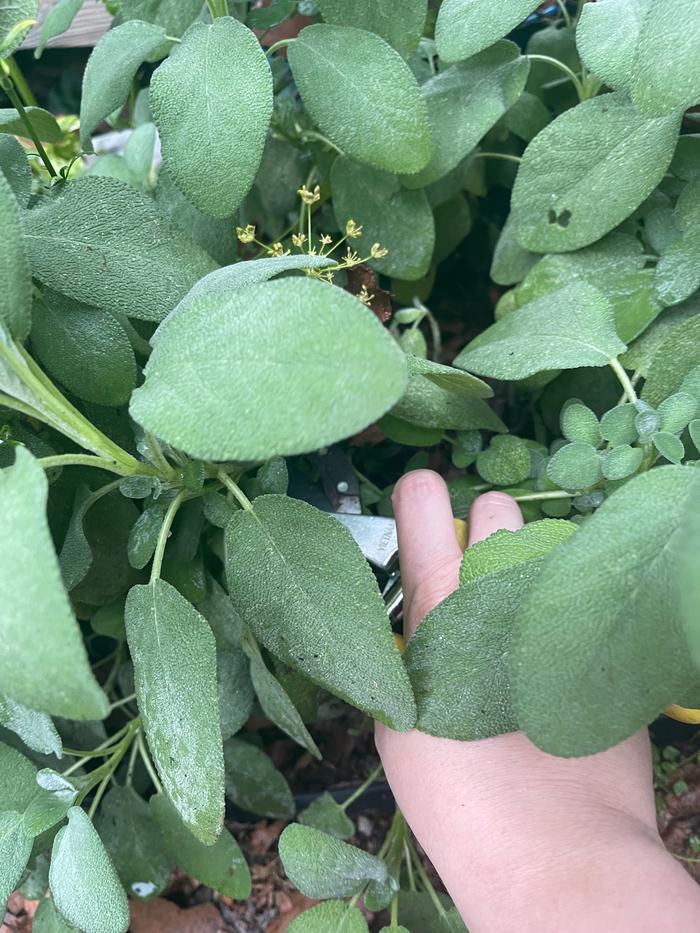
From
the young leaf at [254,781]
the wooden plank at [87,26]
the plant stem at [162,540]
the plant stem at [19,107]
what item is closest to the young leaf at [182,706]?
the plant stem at [162,540]

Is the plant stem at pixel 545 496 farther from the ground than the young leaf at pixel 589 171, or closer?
closer

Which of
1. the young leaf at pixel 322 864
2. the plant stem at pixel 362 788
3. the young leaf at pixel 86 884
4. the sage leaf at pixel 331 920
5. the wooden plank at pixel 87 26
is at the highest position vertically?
the wooden plank at pixel 87 26

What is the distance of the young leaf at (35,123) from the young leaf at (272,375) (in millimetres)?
535

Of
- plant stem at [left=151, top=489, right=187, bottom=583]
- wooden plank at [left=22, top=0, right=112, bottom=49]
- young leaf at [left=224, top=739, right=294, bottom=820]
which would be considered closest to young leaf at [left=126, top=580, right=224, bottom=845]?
plant stem at [left=151, top=489, right=187, bottom=583]

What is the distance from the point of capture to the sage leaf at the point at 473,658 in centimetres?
59

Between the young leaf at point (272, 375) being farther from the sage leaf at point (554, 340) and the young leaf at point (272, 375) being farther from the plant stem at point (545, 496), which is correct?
the plant stem at point (545, 496)

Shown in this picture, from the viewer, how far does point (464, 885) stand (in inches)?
25.6

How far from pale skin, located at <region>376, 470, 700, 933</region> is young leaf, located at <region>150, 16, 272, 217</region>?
49 centimetres

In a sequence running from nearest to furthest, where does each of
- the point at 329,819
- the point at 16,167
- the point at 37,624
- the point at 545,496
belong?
the point at 37,624 → the point at 16,167 → the point at 545,496 → the point at 329,819

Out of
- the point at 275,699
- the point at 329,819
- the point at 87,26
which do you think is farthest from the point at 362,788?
the point at 87,26

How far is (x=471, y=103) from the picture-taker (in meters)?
0.88

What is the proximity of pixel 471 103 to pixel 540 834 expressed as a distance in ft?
2.70

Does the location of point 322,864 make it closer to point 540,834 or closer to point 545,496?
point 540,834

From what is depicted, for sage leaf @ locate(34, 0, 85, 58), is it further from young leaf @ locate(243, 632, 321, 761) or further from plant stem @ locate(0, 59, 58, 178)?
young leaf @ locate(243, 632, 321, 761)
